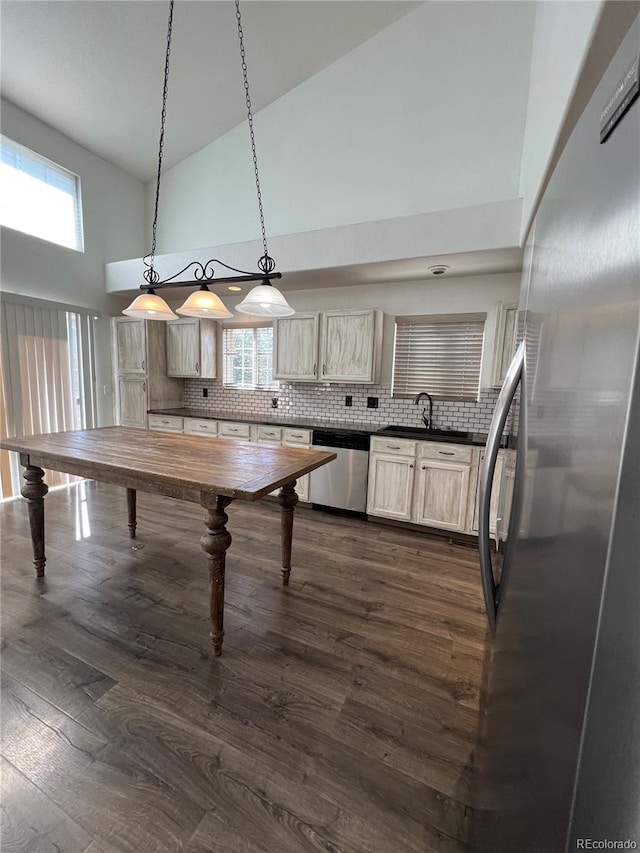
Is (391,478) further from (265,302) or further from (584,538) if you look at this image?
(584,538)

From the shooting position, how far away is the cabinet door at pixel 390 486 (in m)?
3.33

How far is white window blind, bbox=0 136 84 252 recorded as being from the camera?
362cm

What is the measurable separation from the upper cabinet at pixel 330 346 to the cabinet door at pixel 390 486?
0.89 metres

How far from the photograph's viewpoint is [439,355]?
371cm

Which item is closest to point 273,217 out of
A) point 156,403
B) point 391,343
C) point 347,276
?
point 347,276

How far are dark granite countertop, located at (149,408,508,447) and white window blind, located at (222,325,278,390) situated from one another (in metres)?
0.42

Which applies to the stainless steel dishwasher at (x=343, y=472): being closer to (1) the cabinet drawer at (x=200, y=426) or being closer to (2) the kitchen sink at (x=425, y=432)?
(2) the kitchen sink at (x=425, y=432)

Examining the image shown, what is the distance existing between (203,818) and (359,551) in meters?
1.96

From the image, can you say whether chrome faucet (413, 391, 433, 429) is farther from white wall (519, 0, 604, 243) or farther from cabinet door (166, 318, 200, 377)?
cabinet door (166, 318, 200, 377)

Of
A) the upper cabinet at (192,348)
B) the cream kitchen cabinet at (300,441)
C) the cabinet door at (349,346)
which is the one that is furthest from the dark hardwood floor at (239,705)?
the upper cabinet at (192,348)

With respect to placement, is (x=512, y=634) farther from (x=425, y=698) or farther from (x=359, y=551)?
(x=359, y=551)

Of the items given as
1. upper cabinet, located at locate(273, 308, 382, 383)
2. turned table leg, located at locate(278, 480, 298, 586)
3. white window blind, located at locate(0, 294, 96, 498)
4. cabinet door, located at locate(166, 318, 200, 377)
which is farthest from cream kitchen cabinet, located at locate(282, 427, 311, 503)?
white window blind, located at locate(0, 294, 96, 498)

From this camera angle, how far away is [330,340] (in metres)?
Answer: 3.83

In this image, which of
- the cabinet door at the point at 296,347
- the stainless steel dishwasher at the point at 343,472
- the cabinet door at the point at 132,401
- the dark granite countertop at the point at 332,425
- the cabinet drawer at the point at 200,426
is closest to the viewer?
the dark granite countertop at the point at 332,425
